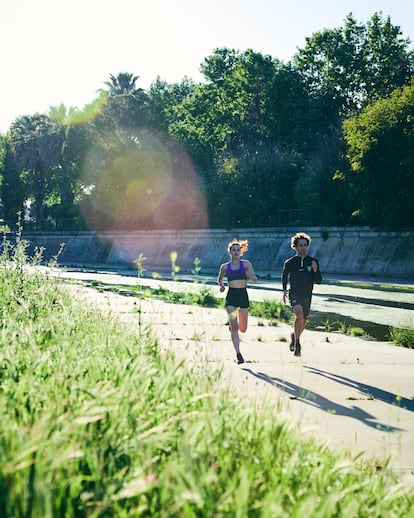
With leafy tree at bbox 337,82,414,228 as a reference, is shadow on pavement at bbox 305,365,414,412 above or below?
below

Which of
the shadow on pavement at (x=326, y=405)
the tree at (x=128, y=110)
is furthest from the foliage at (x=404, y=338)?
the tree at (x=128, y=110)

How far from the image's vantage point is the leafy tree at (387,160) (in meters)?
36.4

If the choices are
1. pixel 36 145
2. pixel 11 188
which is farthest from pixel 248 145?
pixel 11 188

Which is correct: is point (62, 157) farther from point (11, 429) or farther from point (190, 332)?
point (11, 429)

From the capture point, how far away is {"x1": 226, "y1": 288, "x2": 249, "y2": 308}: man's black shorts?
11328 millimetres

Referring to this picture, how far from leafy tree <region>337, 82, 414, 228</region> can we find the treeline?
0.31 feet

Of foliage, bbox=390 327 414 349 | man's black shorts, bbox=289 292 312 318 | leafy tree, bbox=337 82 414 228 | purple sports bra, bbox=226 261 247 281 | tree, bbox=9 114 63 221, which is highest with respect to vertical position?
tree, bbox=9 114 63 221

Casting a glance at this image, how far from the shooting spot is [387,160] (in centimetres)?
3659

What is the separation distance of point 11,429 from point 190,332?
10.5 meters

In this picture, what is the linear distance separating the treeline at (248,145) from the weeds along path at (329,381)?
83.9 ft

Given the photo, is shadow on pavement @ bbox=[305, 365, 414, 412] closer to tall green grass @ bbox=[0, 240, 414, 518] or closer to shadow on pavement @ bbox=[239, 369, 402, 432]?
shadow on pavement @ bbox=[239, 369, 402, 432]

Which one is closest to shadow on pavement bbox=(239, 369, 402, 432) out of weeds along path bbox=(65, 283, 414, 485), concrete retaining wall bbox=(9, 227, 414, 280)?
weeds along path bbox=(65, 283, 414, 485)

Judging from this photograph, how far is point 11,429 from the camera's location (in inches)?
133

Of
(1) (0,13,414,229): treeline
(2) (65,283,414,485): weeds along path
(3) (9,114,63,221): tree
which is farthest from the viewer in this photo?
(3) (9,114,63,221): tree
